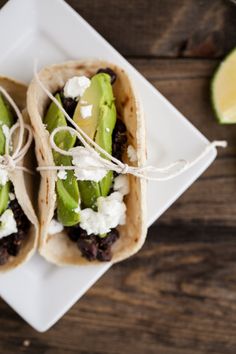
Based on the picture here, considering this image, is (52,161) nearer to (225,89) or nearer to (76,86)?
(76,86)

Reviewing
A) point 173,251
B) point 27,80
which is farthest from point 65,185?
point 173,251

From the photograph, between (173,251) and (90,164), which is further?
(173,251)

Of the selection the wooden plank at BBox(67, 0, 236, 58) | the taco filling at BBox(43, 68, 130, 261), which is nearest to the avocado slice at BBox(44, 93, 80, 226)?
the taco filling at BBox(43, 68, 130, 261)

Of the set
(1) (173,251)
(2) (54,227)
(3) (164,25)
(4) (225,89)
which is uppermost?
(3) (164,25)

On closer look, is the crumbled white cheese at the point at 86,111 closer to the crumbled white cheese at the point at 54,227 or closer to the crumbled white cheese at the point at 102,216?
the crumbled white cheese at the point at 102,216

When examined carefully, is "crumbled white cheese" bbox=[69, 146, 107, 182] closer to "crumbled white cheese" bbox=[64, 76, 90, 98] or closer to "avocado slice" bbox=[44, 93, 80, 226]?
"avocado slice" bbox=[44, 93, 80, 226]

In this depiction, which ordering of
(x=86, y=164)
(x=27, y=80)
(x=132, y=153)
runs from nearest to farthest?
(x=86, y=164) → (x=132, y=153) → (x=27, y=80)

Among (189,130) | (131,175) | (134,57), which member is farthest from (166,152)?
(134,57)

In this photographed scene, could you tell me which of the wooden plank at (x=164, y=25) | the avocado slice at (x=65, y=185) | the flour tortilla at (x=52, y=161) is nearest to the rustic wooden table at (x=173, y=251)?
the wooden plank at (x=164, y=25)
